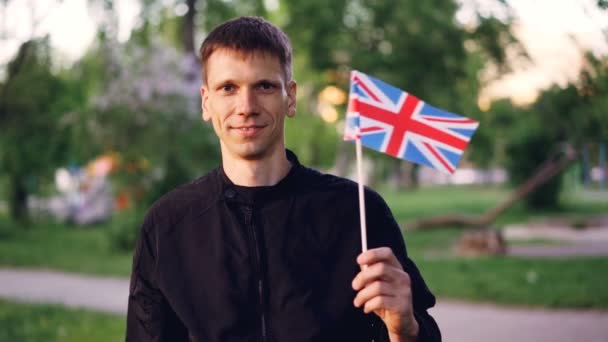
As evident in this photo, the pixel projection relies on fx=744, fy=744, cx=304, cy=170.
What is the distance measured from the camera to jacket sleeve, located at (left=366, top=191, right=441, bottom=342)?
225 centimetres

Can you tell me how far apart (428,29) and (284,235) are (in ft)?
42.9

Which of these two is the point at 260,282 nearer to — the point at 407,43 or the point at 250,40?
the point at 250,40

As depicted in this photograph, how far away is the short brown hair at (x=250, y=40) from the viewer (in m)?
2.27

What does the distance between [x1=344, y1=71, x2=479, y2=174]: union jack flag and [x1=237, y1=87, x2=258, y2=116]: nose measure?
1.13 feet

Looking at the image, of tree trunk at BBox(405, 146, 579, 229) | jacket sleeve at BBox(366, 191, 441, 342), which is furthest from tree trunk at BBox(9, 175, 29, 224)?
jacket sleeve at BBox(366, 191, 441, 342)

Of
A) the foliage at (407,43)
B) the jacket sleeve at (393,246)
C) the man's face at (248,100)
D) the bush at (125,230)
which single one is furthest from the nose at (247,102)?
the bush at (125,230)

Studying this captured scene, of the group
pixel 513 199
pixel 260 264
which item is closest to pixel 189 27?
pixel 513 199

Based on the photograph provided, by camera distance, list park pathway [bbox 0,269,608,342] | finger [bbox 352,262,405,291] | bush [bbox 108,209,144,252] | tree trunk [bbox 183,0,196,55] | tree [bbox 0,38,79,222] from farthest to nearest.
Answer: tree trunk [bbox 183,0,196,55] → bush [bbox 108,209,144,252] → tree [bbox 0,38,79,222] → park pathway [bbox 0,269,608,342] → finger [bbox 352,262,405,291]

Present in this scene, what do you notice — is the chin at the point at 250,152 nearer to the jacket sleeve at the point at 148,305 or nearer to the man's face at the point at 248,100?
the man's face at the point at 248,100

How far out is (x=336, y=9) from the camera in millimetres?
17406

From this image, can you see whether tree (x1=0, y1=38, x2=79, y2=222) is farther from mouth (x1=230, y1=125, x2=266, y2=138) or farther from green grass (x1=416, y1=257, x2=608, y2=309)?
mouth (x1=230, y1=125, x2=266, y2=138)

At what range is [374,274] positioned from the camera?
1.94 meters

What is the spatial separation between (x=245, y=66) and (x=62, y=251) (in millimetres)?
14622

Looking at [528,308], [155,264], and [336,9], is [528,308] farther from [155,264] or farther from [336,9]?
[336,9]
